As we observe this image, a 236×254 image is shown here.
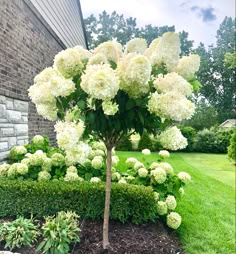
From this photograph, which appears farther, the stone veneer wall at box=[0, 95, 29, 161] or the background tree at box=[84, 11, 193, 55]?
the background tree at box=[84, 11, 193, 55]

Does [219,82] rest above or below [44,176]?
above

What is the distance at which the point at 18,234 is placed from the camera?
2.81 metres

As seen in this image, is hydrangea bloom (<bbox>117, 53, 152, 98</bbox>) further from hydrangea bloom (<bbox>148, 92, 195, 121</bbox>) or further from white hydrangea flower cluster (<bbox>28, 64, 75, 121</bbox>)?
white hydrangea flower cluster (<bbox>28, 64, 75, 121</bbox>)

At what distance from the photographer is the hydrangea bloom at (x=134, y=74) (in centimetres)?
207

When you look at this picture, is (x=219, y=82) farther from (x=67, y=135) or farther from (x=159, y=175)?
(x=67, y=135)

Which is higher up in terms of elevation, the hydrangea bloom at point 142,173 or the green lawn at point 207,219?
the hydrangea bloom at point 142,173

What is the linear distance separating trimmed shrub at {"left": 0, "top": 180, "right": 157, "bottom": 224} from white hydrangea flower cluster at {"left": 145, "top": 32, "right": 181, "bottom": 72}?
1.48 meters

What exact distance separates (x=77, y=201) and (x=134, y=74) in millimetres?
1725

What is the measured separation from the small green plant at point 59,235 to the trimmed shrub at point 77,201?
37 cm

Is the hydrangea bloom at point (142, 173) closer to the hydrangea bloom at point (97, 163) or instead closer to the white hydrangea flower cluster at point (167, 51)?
the hydrangea bloom at point (97, 163)

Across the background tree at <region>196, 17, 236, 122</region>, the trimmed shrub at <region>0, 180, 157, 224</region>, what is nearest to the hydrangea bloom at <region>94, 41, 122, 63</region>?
the trimmed shrub at <region>0, 180, 157, 224</region>

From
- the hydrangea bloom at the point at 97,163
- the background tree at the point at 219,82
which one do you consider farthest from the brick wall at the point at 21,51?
the background tree at the point at 219,82

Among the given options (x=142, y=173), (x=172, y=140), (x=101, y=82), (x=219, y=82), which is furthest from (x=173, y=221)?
(x=219, y=82)

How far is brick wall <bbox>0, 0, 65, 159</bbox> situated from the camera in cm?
482
